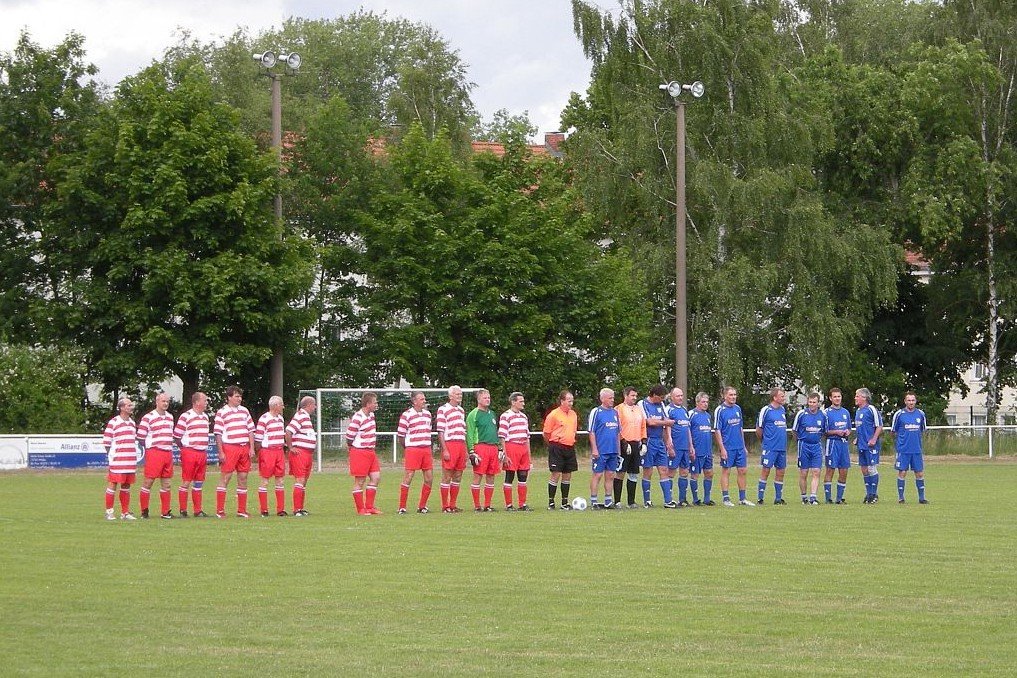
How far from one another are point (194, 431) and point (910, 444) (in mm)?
11780

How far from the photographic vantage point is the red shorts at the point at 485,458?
23297mm

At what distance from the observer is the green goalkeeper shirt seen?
2338 cm

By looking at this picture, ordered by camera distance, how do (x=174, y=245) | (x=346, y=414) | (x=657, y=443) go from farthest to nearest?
(x=174, y=245) < (x=346, y=414) < (x=657, y=443)

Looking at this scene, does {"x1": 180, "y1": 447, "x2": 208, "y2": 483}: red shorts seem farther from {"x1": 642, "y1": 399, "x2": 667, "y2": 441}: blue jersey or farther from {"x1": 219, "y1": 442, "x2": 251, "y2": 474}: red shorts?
{"x1": 642, "y1": 399, "x2": 667, "y2": 441}: blue jersey

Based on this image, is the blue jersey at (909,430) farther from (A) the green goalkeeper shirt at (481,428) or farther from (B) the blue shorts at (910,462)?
(A) the green goalkeeper shirt at (481,428)

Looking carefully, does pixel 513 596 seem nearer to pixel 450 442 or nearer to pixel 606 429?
pixel 606 429

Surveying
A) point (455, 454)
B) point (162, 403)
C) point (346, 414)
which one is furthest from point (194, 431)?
point (346, 414)

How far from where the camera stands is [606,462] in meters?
23.2

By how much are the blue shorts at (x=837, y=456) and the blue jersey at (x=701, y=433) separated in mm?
2121

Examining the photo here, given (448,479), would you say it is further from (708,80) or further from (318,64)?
(318,64)

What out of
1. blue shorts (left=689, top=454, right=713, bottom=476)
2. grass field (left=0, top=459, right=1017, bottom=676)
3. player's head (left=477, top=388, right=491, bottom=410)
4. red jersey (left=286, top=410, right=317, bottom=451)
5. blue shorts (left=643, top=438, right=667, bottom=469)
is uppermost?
player's head (left=477, top=388, right=491, bottom=410)

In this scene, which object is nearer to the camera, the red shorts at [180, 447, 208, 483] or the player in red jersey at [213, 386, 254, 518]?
the red shorts at [180, 447, 208, 483]

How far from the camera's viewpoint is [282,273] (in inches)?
1609

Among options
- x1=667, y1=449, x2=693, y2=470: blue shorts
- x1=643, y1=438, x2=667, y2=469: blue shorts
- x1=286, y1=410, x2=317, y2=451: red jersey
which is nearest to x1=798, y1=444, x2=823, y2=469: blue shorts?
x1=667, y1=449, x2=693, y2=470: blue shorts
